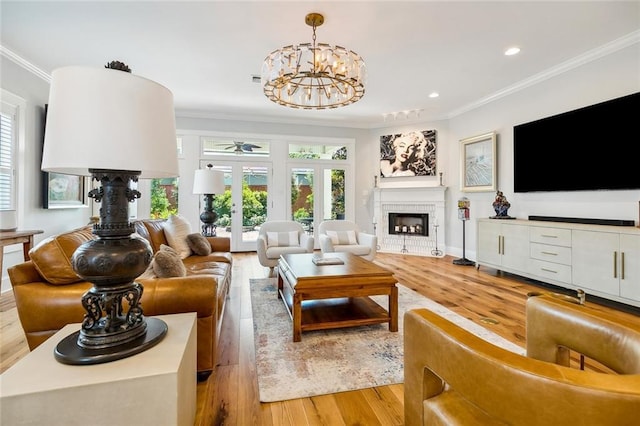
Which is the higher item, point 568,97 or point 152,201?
point 568,97

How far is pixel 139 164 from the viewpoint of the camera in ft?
3.70

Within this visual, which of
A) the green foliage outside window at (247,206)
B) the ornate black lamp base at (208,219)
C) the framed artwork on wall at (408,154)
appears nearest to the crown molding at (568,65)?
the framed artwork on wall at (408,154)

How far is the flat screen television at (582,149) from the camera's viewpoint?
10.5ft

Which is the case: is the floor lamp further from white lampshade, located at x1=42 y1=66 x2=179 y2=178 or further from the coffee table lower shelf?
white lampshade, located at x1=42 y1=66 x2=179 y2=178

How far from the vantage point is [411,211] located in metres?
6.39

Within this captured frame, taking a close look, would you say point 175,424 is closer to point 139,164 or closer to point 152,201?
point 139,164

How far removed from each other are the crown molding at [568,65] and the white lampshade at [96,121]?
4.71 metres

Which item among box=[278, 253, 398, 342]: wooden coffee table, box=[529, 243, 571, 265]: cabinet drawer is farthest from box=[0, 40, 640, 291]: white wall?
box=[278, 253, 398, 342]: wooden coffee table

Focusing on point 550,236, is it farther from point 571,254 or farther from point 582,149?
point 582,149

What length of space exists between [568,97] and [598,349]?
4095 mm

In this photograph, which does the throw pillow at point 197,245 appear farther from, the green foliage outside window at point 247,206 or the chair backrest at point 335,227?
the green foliage outside window at point 247,206

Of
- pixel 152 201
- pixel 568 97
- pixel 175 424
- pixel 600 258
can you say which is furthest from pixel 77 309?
pixel 568 97

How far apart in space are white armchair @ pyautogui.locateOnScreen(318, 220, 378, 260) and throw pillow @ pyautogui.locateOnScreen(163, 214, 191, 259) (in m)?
1.84

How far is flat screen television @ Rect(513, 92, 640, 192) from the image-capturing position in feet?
10.5
